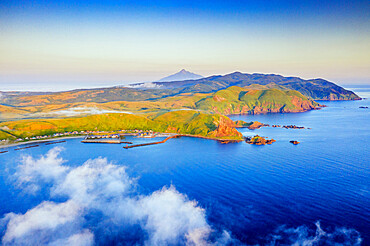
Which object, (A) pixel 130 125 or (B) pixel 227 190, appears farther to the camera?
(A) pixel 130 125

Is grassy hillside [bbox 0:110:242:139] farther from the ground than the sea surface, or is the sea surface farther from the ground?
grassy hillside [bbox 0:110:242:139]

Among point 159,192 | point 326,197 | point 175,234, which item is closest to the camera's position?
point 175,234

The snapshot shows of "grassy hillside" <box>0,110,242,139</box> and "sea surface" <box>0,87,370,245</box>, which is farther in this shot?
"grassy hillside" <box>0,110,242,139</box>

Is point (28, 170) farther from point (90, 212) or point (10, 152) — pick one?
point (90, 212)

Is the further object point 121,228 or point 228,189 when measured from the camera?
point 228,189

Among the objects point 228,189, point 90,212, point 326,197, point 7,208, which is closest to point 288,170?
point 326,197
